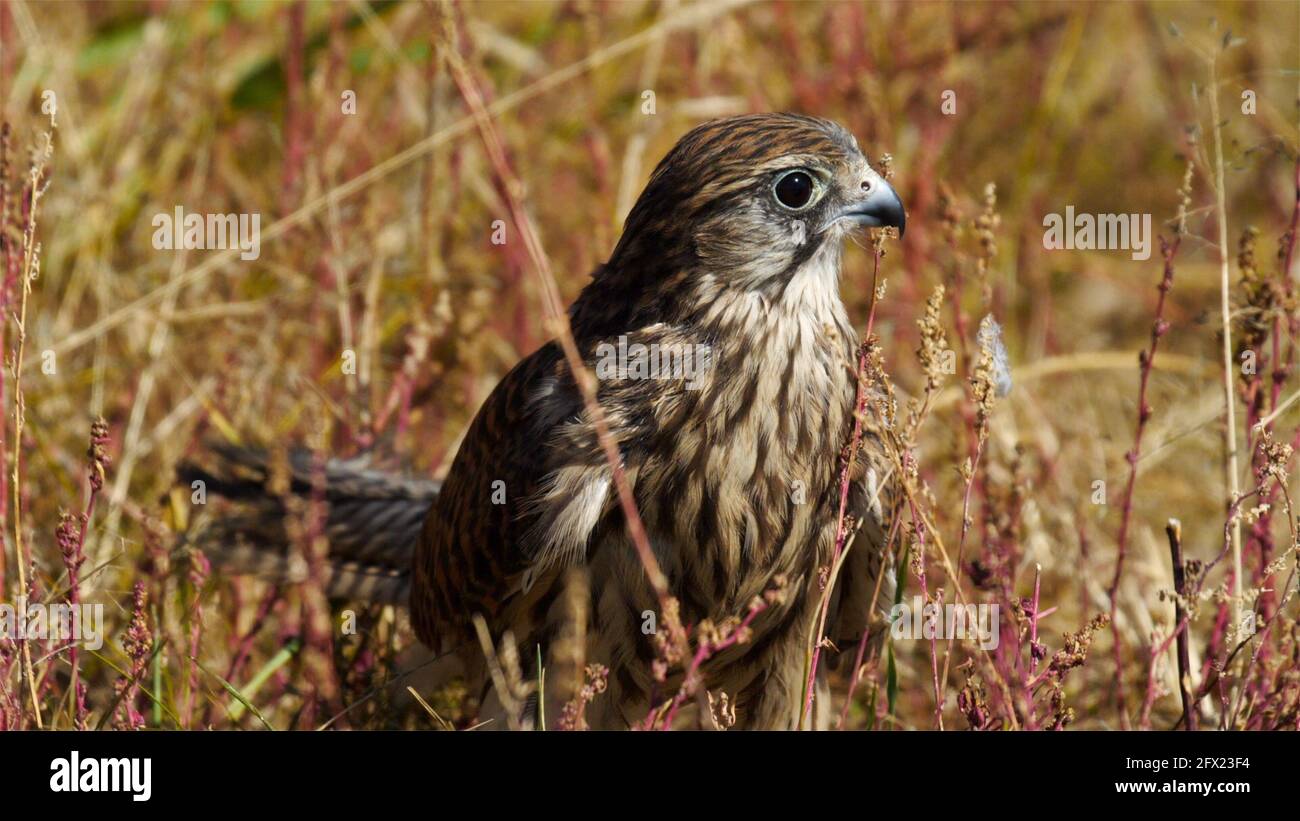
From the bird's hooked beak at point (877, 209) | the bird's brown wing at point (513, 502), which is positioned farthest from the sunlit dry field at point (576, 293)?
the bird's brown wing at point (513, 502)

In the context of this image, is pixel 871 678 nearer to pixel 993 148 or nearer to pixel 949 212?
pixel 949 212

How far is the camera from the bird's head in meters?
3.63

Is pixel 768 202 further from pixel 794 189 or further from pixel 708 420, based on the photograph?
pixel 708 420

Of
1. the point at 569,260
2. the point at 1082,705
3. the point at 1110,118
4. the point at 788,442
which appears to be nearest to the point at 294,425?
the point at 569,260

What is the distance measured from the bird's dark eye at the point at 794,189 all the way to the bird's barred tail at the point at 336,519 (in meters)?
1.69

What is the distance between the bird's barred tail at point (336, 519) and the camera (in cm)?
470

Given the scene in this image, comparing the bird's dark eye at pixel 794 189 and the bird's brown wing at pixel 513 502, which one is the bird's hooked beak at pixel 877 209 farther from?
the bird's brown wing at pixel 513 502

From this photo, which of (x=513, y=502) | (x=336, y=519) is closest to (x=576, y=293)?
(x=336, y=519)

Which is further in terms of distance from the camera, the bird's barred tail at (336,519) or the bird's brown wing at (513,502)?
the bird's barred tail at (336,519)

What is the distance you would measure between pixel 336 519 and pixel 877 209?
2023mm

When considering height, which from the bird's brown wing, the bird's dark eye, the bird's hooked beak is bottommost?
the bird's brown wing

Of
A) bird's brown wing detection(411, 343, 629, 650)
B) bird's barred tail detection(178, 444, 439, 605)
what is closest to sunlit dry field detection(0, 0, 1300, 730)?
bird's barred tail detection(178, 444, 439, 605)

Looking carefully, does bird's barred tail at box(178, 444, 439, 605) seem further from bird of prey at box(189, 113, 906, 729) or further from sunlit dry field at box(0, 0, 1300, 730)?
bird of prey at box(189, 113, 906, 729)

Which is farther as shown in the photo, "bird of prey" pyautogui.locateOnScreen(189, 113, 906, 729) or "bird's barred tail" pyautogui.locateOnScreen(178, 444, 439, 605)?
"bird's barred tail" pyautogui.locateOnScreen(178, 444, 439, 605)
